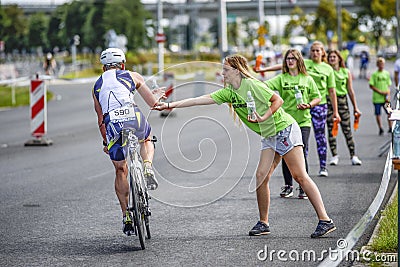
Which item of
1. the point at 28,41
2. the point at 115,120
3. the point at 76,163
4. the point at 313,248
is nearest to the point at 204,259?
the point at 313,248

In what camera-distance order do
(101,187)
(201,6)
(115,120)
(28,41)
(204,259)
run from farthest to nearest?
(201,6), (28,41), (101,187), (115,120), (204,259)

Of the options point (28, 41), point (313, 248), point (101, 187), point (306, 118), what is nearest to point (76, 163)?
point (101, 187)

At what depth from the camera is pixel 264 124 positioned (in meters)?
8.88

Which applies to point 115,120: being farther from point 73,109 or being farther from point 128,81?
point 73,109

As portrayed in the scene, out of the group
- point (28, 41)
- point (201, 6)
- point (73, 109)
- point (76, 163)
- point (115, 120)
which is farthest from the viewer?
point (201, 6)

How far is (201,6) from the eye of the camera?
127438 mm

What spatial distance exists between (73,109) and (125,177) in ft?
81.6

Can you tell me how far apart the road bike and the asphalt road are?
250mm

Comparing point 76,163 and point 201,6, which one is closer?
point 76,163

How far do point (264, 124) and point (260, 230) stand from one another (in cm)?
103

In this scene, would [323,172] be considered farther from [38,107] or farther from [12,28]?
[12,28]

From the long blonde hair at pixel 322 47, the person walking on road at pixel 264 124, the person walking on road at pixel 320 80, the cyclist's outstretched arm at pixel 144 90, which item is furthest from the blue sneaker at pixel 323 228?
the long blonde hair at pixel 322 47

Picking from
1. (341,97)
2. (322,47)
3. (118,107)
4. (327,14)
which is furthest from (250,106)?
(327,14)

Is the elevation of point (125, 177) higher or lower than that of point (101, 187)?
higher
